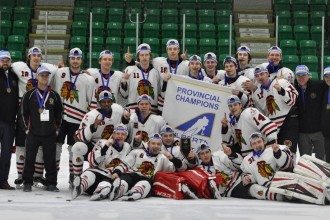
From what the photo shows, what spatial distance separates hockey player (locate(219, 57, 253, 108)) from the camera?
28.6 ft

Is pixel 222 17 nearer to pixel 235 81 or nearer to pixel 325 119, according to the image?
pixel 235 81

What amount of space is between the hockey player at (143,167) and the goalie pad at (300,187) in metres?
1.10

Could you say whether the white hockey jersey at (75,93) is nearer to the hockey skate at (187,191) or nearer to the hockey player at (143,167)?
the hockey player at (143,167)

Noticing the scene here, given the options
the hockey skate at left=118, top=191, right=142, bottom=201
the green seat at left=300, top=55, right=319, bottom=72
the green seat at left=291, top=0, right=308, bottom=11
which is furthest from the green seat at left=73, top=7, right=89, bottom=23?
the hockey skate at left=118, top=191, right=142, bottom=201

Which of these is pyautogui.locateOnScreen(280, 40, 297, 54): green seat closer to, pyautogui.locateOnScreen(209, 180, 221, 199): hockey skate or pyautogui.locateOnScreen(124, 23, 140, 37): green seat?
pyautogui.locateOnScreen(124, 23, 140, 37): green seat

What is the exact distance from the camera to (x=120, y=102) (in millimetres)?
9062

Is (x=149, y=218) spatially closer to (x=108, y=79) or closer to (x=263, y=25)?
(x=108, y=79)

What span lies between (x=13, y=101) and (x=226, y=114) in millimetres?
2286

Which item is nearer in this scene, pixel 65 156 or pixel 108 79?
pixel 108 79

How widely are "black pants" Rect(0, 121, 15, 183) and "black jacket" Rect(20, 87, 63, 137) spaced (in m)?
0.28

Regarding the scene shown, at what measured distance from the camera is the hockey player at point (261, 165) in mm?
8078

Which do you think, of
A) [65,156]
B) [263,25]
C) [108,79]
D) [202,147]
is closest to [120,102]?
[108,79]

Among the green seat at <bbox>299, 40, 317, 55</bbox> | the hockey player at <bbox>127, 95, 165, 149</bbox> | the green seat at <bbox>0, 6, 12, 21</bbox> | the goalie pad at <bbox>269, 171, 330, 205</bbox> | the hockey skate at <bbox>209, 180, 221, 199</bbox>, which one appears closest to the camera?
the goalie pad at <bbox>269, 171, 330, 205</bbox>

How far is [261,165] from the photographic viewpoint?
8141 mm
